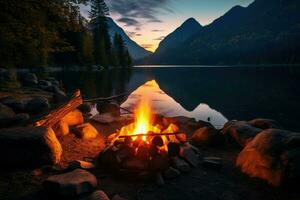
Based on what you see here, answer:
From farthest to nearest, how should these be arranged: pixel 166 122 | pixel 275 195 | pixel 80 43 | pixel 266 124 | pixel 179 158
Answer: pixel 80 43 < pixel 166 122 < pixel 266 124 < pixel 179 158 < pixel 275 195

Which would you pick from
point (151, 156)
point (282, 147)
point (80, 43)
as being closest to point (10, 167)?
point (151, 156)

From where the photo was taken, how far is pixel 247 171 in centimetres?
758

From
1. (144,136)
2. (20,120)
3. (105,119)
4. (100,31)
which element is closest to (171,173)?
(144,136)

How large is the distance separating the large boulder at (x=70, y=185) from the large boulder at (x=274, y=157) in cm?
463

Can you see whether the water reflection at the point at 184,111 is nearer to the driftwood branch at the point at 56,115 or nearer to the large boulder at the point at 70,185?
the driftwood branch at the point at 56,115

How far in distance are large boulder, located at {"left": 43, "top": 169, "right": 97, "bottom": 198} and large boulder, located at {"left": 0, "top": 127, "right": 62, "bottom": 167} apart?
1373 millimetres

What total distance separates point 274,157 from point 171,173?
113 inches

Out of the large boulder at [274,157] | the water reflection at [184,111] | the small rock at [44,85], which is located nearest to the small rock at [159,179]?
the large boulder at [274,157]

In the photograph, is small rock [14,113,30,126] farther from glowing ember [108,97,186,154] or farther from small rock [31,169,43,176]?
glowing ember [108,97,186,154]

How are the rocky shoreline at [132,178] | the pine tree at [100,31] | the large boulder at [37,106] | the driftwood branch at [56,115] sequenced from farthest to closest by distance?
the pine tree at [100,31], the large boulder at [37,106], the driftwood branch at [56,115], the rocky shoreline at [132,178]

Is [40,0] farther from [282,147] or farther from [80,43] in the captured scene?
[80,43]

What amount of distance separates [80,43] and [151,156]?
76924mm

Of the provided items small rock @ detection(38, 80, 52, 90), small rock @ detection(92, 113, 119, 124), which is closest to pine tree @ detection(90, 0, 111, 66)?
small rock @ detection(38, 80, 52, 90)

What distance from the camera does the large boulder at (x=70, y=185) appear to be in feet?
18.3
